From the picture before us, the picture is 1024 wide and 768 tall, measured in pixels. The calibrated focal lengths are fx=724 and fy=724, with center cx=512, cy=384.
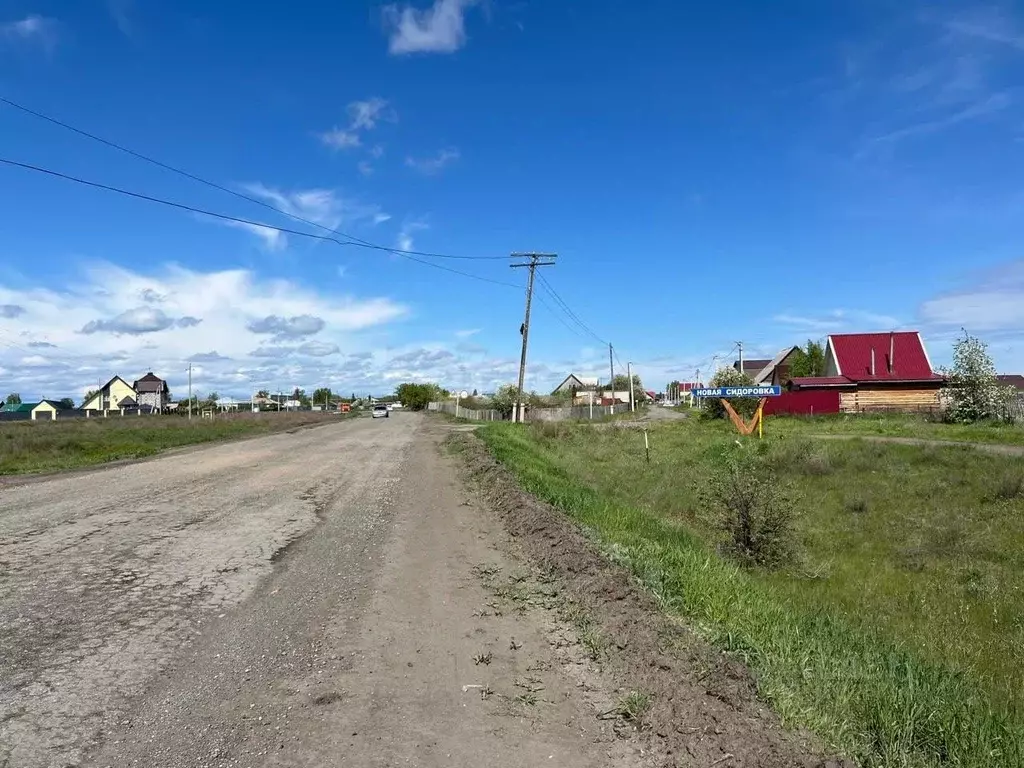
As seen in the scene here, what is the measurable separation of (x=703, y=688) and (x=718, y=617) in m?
1.40

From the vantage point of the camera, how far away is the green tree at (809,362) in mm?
81875

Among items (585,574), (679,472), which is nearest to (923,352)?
(679,472)

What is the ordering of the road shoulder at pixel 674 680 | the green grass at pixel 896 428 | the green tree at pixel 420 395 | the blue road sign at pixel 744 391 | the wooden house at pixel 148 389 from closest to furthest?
the road shoulder at pixel 674 680, the green grass at pixel 896 428, the blue road sign at pixel 744 391, the wooden house at pixel 148 389, the green tree at pixel 420 395

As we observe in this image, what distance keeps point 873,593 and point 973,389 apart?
129 feet

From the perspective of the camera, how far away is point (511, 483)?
15.3 metres

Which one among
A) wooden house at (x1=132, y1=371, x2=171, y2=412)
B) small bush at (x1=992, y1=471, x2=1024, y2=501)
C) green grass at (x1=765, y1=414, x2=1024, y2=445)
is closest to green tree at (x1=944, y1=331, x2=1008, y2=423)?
green grass at (x1=765, y1=414, x2=1024, y2=445)

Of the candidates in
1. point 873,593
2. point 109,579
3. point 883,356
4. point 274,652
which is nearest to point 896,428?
point 883,356

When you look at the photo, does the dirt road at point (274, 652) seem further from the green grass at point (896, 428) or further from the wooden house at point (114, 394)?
the wooden house at point (114, 394)

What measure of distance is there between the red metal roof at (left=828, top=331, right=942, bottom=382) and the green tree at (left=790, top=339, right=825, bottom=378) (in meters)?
22.4

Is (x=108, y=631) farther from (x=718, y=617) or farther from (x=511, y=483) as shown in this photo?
(x=511, y=483)

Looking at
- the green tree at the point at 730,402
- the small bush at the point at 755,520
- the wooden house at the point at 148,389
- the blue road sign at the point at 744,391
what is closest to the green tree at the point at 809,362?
the green tree at the point at 730,402

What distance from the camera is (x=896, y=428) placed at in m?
37.2

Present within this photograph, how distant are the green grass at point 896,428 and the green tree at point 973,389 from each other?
5.00 ft

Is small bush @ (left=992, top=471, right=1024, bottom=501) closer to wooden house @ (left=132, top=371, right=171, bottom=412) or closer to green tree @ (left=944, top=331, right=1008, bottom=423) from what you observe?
green tree @ (left=944, top=331, right=1008, bottom=423)
